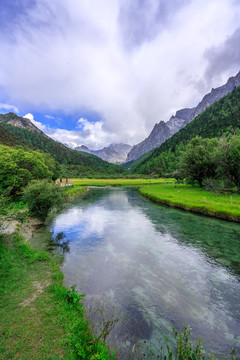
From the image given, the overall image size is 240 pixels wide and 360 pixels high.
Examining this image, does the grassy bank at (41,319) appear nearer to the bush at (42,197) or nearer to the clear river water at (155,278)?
the clear river water at (155,278)

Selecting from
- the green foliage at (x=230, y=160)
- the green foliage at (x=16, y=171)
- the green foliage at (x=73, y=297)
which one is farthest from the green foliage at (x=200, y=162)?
the green foliage at (x=73, y=297)

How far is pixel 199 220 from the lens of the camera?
24.4m

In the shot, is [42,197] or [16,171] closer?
[42,197]

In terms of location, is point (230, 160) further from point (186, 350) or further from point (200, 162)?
point (186, 350)

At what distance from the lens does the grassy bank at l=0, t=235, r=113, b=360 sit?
5066 mm

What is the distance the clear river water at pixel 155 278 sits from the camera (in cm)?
686

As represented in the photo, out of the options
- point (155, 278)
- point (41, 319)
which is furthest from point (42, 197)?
point (155, 278)

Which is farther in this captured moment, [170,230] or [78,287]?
[170,230]

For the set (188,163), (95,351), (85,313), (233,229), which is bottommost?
(233,229)

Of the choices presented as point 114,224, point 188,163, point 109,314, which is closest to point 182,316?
point 109,314

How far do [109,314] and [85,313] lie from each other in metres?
1.14

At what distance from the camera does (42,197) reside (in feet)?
65.7

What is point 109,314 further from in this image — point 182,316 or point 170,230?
point 170,230

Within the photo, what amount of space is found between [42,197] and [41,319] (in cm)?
1550
